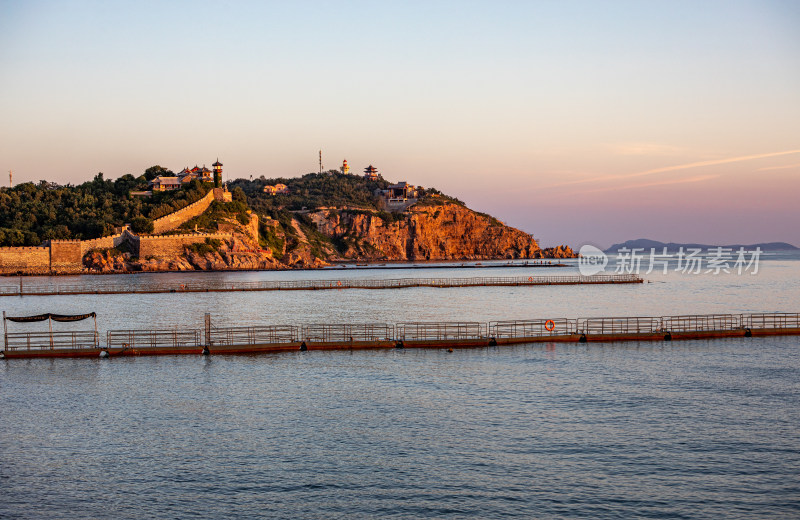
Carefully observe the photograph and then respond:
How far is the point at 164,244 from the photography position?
494ft

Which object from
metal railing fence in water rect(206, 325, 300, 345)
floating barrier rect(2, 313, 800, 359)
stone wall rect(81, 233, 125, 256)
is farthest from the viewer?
stone wall rect(81, 233, 125, 256)

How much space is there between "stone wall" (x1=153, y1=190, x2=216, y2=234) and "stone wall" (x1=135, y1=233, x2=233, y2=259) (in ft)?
16.9

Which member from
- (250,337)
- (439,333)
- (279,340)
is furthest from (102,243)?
(439,333)

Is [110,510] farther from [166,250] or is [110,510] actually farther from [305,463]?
[166,250]

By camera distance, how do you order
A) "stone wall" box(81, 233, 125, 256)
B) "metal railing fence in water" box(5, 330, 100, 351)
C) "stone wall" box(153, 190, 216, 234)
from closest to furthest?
"metal railing fence in water" box(5, 330, 100, 351) < "stone wall" box(81, 233, 125, 256) < "stone wall" box(153, 190, 216, 234)

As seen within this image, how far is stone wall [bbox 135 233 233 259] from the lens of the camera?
14875cm

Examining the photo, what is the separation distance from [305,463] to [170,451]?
17.0 feet

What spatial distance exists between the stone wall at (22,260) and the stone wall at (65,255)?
1571 mm

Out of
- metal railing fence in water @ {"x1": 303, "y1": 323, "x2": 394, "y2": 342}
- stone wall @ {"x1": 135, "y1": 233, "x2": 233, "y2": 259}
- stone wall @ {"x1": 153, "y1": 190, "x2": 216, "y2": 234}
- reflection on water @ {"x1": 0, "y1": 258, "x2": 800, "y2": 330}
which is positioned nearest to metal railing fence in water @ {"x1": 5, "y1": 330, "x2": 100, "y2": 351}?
reflection on water @ {"x1": 0, "y1": 258, "x2": 800, "y2": 330}

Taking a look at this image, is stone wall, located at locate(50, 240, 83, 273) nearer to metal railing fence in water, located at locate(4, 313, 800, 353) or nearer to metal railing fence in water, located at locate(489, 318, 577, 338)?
metal railing fence in water, located at locate(4, 313, 800, 353)

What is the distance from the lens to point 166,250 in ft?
497

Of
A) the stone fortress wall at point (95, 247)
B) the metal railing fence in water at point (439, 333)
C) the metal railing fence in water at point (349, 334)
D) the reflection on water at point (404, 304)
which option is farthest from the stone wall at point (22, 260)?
the metal railing fence in water at point (439, 333)

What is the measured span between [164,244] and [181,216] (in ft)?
41.8

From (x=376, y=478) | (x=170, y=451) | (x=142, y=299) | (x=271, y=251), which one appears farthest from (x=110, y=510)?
(x=271, y=251)
